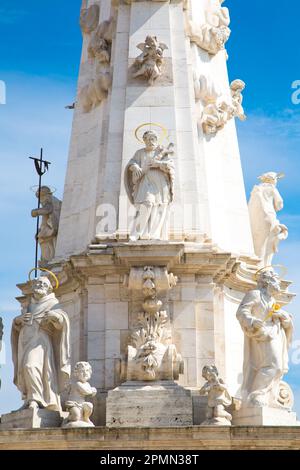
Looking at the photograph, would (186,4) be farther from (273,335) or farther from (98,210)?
(273,335)

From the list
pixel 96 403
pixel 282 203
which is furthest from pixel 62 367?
pixel 282 203

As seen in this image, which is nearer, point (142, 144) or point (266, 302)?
point (266, 302)

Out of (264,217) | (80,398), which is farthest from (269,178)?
(80,398)

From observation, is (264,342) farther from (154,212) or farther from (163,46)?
(163,46)

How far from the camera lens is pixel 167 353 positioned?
2108 centimetres

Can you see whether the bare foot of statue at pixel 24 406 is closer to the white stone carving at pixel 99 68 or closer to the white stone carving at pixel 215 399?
the white stone carving at pixel 215 399

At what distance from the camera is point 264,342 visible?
20.7m

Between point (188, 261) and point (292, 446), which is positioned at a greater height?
point (188, 261)

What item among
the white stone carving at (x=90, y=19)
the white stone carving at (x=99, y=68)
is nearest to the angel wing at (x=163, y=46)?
the white stone carving at (x=99, y=68)

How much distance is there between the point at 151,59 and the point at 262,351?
20.1ft

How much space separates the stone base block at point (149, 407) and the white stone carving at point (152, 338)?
43 cm

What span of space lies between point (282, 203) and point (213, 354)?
431 centimetres

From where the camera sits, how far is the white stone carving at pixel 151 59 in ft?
76.5
